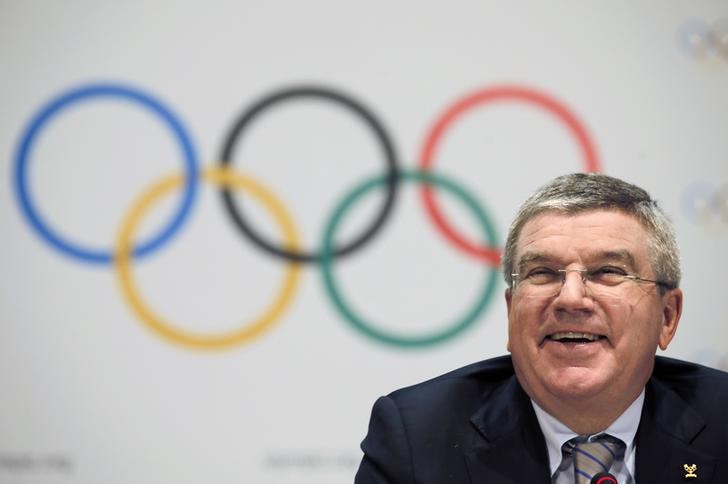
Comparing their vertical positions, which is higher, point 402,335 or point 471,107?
point 471,107

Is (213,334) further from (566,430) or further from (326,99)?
(566,430)

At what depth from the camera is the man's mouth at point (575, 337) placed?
5.98 feet

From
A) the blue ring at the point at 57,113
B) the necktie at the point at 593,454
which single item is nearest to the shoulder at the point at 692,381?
the necktie at the point at 593,454

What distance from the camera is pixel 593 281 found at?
1847 millimetres

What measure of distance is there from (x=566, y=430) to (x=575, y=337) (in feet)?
0.72

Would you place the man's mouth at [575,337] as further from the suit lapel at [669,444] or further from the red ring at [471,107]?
the red ring at [471,107]

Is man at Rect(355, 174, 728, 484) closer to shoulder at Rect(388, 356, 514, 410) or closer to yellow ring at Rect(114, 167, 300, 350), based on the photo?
shoulder at Rect(388, 356, 514, 410)

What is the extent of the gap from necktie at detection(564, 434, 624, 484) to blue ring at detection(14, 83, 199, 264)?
2329 millimetres

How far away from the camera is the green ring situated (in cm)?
368

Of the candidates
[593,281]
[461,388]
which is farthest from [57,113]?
[593,281]

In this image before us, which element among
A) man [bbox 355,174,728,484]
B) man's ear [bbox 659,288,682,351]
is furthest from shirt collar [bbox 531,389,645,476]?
man's ear [bbox 659,288,682,351]

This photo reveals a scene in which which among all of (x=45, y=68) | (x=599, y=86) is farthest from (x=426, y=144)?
(x=45, y=68)

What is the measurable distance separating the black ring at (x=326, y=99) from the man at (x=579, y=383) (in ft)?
5.82

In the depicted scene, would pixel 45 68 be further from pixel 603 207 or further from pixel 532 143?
pixel 603 207
